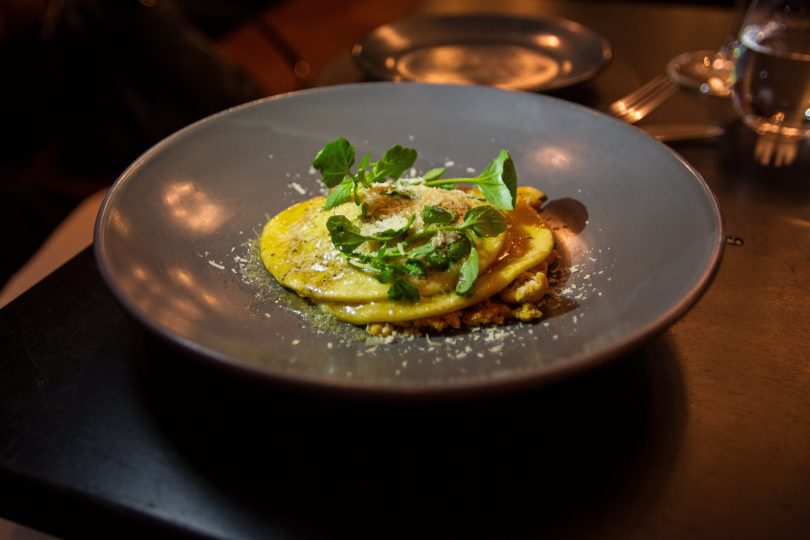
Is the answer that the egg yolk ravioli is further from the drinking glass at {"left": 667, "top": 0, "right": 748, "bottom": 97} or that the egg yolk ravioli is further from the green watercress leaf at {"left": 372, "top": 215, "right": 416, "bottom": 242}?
the drinking glass at {"left": 667, "top": 0, "right": 748, "bottom": 97}

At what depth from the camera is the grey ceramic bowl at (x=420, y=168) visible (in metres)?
0.68

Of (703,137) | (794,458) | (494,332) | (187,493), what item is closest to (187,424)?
(187,493)

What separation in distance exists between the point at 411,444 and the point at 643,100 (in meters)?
0.99

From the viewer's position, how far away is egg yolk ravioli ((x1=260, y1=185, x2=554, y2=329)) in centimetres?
83

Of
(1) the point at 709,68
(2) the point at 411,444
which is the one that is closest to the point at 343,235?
(2) the point at 411,444

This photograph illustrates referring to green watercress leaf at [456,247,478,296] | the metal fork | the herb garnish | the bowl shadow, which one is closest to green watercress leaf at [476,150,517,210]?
the herb garnish

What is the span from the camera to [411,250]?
88 centimetres

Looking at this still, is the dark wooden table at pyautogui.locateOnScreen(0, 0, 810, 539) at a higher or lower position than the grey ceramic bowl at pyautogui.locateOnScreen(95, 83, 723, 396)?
lower

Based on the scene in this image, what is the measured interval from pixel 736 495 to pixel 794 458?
0.09 metres

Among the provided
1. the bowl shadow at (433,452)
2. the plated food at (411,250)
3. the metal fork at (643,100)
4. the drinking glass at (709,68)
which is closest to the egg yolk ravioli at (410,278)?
the plated food at (411,250)

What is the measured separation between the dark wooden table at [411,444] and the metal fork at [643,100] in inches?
21.3

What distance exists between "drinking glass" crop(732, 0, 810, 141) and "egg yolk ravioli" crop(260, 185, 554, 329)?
54 centimetres

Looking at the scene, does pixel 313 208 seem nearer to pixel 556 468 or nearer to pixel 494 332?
pixel 494 332

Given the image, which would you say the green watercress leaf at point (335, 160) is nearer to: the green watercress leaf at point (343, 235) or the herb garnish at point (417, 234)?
the herb garnish at point (417, 234)
